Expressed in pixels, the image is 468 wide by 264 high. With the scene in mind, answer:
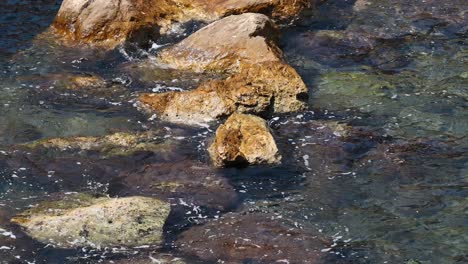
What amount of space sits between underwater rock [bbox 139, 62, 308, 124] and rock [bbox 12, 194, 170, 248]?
2538 millimetres

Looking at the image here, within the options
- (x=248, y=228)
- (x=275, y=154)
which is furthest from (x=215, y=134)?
(x=248, y=228)

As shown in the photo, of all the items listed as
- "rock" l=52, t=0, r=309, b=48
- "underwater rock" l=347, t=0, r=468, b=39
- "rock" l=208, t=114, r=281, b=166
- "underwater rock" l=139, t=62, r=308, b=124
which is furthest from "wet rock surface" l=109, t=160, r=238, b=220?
"underwater rock" l=347, t=0, r=468, b=39

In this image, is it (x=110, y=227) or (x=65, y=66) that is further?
(x=65, y=66)

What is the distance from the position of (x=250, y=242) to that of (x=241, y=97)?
3107 mm

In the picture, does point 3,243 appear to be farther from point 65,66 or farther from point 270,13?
point 270,13

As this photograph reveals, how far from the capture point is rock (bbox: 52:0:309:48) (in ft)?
42.9

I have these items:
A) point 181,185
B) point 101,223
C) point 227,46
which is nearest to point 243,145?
point 181,185

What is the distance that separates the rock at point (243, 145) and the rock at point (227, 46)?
2585 mm

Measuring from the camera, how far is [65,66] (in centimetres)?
1226

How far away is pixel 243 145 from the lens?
921cm

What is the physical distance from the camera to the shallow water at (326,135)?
307 inches

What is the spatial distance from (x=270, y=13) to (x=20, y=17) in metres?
4.62

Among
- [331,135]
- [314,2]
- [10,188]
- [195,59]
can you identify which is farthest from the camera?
[314,2]

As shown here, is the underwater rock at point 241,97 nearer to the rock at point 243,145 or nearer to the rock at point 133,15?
the rock at point 243,145
